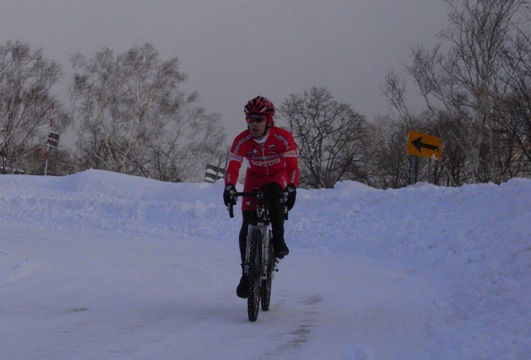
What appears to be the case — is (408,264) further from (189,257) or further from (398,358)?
(398,358)

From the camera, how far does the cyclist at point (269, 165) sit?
6723 mm

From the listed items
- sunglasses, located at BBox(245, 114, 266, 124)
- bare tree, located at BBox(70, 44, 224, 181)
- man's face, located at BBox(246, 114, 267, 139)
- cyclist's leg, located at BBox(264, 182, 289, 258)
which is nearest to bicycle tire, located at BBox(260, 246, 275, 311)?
cyclist's leg, located at BBox(264, 182, 289, 258)

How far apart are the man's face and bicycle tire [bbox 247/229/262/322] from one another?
0.92 metres

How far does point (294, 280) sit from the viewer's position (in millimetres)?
9734

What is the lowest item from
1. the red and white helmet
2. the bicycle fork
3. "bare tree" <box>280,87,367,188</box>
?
the bicycle fork

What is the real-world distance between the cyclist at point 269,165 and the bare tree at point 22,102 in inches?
1753

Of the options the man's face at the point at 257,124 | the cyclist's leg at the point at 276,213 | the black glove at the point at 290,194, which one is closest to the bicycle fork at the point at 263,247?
the cyclist's leg at the point at 276,213

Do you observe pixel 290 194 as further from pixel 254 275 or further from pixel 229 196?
pixel 254 275

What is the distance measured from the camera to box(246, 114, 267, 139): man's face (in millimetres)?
6621

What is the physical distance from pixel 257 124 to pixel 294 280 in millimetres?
3642

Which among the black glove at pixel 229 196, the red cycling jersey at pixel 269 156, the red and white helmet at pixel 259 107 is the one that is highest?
the red and white helmet at pixel 259 107

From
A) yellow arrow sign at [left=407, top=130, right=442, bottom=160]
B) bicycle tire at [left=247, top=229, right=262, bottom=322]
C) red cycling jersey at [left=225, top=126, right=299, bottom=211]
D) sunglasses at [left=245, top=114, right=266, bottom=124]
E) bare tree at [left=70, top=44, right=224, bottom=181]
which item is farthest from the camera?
bare tree at [left=70, top=44, right=224, bottom=181]

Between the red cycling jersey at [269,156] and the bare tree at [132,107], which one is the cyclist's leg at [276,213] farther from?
the bare tree at [132,107]

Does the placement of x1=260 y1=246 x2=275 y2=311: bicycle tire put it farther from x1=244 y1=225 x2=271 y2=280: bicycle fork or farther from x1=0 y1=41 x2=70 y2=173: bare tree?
x1=0 y1=41 x2=70 y2=173: bare tree
